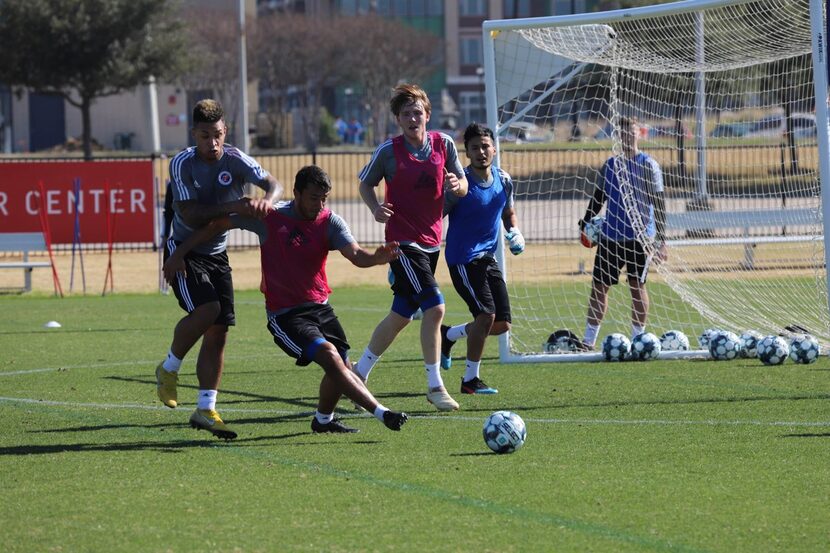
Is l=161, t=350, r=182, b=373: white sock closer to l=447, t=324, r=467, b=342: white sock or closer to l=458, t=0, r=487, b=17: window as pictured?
l=447, t=324, r=467, b=342: white sock

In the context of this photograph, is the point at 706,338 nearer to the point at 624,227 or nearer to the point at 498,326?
the point at 624,227

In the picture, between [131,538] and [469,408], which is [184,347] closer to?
[469,408]

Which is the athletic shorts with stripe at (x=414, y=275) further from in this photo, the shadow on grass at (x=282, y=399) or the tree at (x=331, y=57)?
the tree at (x=331, y=57)

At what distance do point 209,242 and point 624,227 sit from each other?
546 cm

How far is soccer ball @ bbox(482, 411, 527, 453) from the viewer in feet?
23.9

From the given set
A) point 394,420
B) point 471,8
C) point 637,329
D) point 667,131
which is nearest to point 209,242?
point 394,420

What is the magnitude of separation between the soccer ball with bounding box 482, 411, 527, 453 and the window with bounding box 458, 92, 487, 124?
7044 cm

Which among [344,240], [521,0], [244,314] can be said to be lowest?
[244,314]

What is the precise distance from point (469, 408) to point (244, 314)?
8.06 m

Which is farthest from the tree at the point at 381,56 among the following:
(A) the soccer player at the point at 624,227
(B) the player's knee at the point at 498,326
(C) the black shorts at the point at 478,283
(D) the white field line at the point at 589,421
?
(D) the white field line at the point at 589,421

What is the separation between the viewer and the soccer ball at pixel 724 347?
11734mm

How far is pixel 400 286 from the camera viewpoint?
9000 millimetres

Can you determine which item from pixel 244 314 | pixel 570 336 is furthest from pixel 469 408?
pixel 244 314

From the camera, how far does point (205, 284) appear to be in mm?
8078
